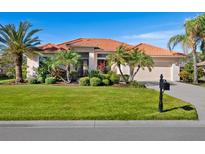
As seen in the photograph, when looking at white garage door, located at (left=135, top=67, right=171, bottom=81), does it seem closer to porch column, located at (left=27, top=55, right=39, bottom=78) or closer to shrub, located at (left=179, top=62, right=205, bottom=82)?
shrub, located at (left=179, top=62, right=205, bottom=82)

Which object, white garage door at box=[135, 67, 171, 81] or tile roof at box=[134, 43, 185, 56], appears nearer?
white garage door at box=[135, 67, 171, 81]

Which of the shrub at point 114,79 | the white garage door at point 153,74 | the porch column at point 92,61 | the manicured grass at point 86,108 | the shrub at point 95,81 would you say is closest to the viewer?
the manicured grass at point 86,108

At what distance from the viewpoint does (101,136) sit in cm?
754

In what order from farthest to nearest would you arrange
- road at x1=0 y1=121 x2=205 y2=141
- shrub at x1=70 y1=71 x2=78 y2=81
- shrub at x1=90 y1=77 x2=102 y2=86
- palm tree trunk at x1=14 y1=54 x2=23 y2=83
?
shrub at x1=70 y1=71 x2=78 y2=81 → palm tree trunk at x1=14 y1=54 x2=23 y2=83 → shrub at x1=90 y1=77 x2=102 y2=86 → road at x1=0 y1=121 x2=205 y2=141

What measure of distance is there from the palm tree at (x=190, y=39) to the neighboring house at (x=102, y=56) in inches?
79.2

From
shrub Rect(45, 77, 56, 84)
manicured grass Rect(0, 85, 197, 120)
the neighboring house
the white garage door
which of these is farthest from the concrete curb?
the white garage door

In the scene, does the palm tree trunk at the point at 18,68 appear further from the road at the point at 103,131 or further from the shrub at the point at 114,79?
the road at the point at 103,131

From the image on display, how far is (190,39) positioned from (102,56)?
8521mm

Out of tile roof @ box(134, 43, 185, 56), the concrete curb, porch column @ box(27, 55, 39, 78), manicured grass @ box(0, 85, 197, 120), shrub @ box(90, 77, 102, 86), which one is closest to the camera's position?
the concrete curb

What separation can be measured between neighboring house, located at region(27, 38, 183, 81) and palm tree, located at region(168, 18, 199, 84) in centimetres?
201

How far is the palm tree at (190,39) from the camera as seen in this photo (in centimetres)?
2704

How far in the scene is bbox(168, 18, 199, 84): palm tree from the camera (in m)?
27.0

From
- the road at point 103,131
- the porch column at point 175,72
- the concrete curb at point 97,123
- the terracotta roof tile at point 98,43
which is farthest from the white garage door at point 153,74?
the road at point 103,131

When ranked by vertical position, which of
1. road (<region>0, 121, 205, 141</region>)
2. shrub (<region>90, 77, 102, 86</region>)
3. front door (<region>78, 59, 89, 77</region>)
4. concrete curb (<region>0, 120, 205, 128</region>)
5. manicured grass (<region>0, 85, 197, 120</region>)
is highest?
front door (<region>78, 59, 89, 77</region>)
